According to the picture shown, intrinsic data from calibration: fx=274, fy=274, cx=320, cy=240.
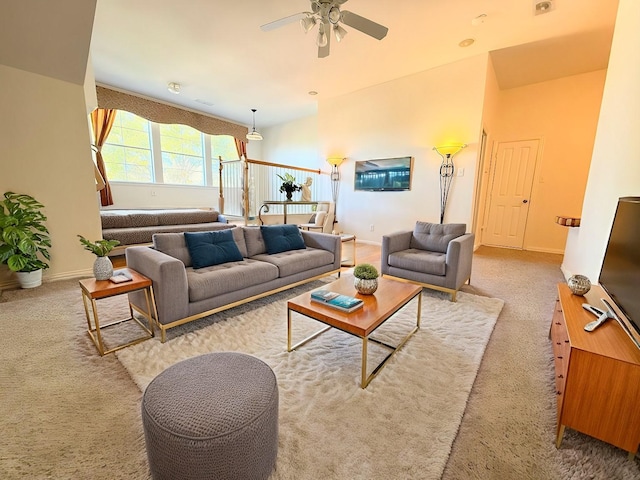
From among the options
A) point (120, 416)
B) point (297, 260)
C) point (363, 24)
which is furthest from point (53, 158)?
point (363, 24)

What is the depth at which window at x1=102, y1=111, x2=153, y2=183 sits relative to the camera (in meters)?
5.73

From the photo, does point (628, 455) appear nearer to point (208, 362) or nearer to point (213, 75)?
point (208, 362)

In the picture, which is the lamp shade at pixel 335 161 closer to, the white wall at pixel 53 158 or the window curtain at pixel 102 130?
the white wall at pixel 53 158

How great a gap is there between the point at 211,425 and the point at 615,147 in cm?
365

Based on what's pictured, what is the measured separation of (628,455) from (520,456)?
0.43m

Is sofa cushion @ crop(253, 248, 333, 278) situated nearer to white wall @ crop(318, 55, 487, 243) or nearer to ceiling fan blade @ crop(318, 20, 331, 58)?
ceiling fan blade @ crop(318, 20, 331, 58)

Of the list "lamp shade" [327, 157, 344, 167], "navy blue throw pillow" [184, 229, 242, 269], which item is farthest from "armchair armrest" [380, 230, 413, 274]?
"lamp shade" [327, 157, 344, 167]

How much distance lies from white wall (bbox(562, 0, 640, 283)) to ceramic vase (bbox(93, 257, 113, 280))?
3679 millimetres

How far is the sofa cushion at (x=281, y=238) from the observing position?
9.90 ft

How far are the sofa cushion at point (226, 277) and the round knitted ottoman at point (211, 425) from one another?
1064 millimetres

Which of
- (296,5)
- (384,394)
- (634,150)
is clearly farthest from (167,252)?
(634,150)

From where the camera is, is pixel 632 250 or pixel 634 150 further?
pixel 634 150

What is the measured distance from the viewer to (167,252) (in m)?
2.39

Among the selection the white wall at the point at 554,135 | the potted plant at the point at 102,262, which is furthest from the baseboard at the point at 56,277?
the white wall at the point at 554,135
